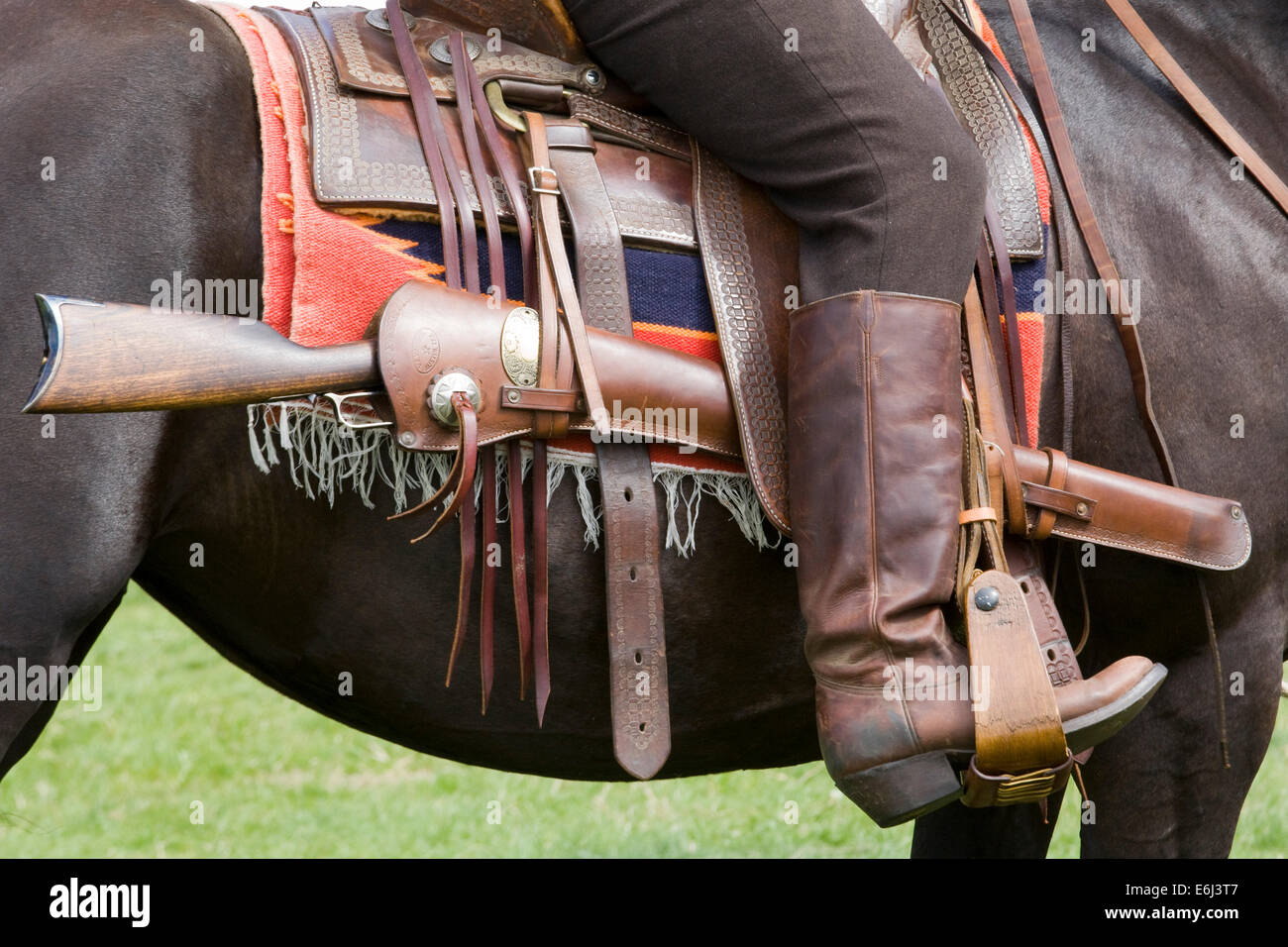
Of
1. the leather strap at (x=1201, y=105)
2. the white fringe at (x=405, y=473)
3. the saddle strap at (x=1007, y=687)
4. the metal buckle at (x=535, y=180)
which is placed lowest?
the saddle strap at (x=1007, y=687)

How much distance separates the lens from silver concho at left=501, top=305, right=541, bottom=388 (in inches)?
81.0

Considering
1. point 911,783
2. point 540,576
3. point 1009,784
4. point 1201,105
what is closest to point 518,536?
point 540,576

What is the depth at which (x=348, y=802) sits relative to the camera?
4.98m

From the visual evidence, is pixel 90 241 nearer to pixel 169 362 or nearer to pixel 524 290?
pixel 169 362

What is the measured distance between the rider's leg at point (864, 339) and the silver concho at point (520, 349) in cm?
44

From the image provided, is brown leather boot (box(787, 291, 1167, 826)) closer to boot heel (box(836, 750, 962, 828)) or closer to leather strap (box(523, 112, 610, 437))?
boot heel (box(836, 750, 962, 828))

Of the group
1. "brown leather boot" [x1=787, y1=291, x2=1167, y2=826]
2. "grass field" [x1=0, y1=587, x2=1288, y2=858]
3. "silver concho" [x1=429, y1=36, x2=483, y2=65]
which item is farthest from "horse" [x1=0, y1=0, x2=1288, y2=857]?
"grass field" [x1=0, y1=587, x2=1288, y2=858]

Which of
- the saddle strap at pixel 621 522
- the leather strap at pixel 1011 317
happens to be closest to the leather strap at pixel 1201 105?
the leather strap at pixel 1011 317

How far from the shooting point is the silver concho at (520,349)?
81.0 inches

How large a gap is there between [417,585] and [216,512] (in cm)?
34

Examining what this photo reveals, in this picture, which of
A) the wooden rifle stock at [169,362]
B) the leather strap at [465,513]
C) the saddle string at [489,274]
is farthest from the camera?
the saddle string at [489,274]

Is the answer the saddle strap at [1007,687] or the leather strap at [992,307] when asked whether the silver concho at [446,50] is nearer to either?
the leather strap at [992,307]

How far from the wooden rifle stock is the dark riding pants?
27.4 inches
